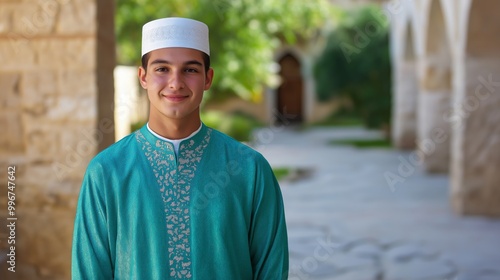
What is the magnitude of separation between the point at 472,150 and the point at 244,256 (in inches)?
196

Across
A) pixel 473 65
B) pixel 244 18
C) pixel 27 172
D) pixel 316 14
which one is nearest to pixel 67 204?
pixel 27 172

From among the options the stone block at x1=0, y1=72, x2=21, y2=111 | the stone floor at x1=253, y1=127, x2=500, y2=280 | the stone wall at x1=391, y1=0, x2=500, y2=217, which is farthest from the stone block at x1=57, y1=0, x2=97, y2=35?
the stone wall at x1=391, y1=0, x2=500, y2=217

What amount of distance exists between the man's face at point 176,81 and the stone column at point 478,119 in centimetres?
470

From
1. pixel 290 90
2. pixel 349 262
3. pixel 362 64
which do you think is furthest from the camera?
pixel 290 90

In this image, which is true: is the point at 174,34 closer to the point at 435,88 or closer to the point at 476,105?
the point at 476,105

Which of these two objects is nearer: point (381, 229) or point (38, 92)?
point (38, 92)

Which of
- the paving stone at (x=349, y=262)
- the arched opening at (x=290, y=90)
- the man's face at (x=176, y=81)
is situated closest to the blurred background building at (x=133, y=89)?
the man's face at (x=176, y=81)

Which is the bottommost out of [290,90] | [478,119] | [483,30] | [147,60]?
[478,119]

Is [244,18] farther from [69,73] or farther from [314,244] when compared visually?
[69,73]

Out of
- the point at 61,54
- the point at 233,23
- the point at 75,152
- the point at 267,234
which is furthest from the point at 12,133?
the point at 233,23

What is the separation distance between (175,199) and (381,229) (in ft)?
14.2

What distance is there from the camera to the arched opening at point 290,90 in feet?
78.2

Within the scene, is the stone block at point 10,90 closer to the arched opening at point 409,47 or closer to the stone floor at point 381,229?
the stone floor at point 381,229

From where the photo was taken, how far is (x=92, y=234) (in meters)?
1.56
